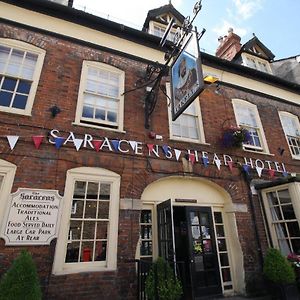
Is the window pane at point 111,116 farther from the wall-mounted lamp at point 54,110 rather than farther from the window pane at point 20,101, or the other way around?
the window pane at point 20,101

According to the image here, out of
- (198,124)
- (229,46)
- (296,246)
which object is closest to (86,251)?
(198,124)

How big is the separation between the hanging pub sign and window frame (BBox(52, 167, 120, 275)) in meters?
2.36

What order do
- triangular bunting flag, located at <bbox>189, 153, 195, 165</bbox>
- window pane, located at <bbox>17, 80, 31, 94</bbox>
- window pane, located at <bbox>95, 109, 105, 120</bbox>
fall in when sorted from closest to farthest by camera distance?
window pane, located at <bbox>17, 80, 31, 94</bbox> < window pane, located at <bbox>95, 109, 105, 120</bbox> < triangular bunting flag, located at <bbox>189, 153, 195, 165</bbox>

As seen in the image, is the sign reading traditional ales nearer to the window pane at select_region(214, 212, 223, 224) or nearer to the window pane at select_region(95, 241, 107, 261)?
the window pane at select_region(95, 241, 107, 261)

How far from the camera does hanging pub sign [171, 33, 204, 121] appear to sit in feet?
16.9

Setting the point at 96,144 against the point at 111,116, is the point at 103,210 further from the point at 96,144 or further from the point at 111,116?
the point at 111,116

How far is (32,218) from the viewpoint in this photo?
4.89 meters

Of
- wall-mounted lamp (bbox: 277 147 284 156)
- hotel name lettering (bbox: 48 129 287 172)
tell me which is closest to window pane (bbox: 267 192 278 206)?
hotel name lettering (bbox: 48 129 287 172)

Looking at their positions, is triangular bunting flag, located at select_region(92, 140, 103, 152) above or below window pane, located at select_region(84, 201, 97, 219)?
above

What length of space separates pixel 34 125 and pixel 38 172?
1.19m

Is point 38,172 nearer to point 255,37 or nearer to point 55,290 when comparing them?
point 55,290

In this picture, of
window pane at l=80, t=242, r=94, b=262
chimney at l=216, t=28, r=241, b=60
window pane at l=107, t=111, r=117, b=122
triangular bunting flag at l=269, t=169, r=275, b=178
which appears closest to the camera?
window pane at l=80, t=242, r=94, b=262

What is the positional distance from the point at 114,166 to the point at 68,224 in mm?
1745

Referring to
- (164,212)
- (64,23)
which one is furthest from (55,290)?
(64,23)
